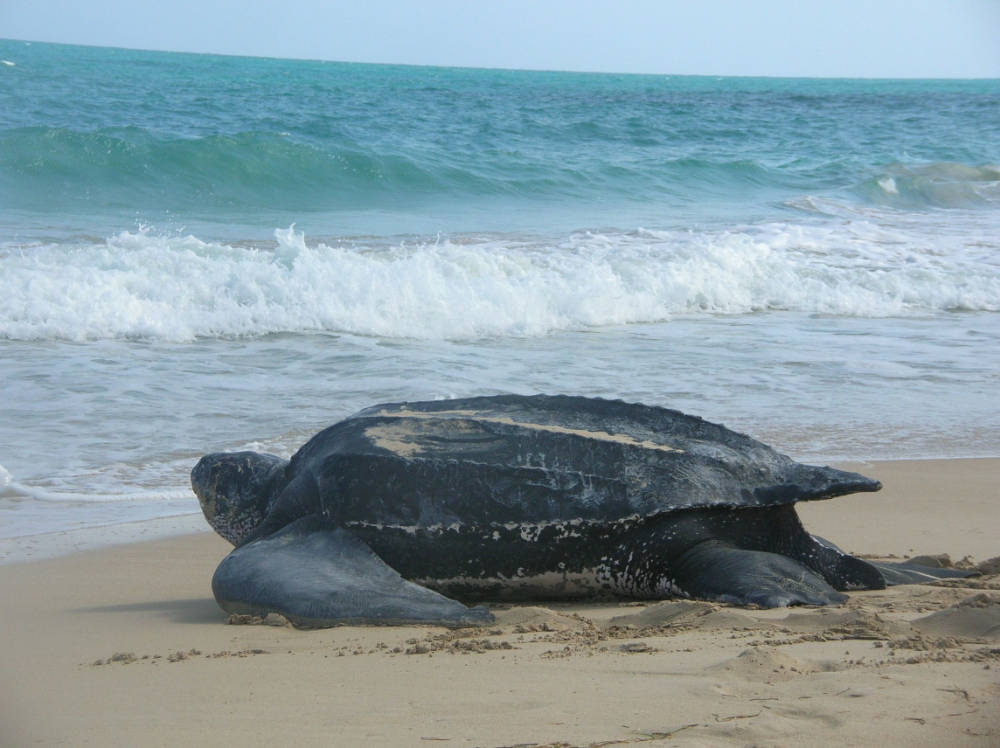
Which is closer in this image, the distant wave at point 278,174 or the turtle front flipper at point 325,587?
the turtle front flipper at point 325,587

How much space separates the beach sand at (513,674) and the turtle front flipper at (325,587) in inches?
2.3

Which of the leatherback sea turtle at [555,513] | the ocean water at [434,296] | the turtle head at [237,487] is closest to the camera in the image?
the leatherback sea turtle at [555,513]

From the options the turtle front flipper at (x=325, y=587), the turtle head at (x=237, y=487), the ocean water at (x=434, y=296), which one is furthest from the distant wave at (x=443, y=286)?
the turtle front flipper at (x=325, y=587)

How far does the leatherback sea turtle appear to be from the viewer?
3170 mm

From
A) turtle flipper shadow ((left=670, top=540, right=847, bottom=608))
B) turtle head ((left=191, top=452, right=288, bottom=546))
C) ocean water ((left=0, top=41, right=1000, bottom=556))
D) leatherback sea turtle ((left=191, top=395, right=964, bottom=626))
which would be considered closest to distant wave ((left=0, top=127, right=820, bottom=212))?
ocean water ((left=0, top=41, right=1000, bottom=556))

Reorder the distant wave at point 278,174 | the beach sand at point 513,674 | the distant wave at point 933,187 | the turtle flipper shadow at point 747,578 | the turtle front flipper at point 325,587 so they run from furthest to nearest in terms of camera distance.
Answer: the distant wave at point 933,187
the distant wave at point 278,174
the turtle flipper shadow at point 747,578
the turtle front flipper at point 325,587
the beach sand at point 513,674

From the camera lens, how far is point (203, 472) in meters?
3.61

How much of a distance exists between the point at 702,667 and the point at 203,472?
77.5 inches

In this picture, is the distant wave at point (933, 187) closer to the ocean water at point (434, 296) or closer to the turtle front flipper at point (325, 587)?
the ocean water at point (434, 296)

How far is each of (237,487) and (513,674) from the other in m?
1.61

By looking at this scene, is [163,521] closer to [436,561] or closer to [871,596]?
[436,561]

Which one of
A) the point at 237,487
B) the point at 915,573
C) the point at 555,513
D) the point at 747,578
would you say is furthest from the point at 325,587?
the point at 915,573

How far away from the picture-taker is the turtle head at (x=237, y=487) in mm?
3615

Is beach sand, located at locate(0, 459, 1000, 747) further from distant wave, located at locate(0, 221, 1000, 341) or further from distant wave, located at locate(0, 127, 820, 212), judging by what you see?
distant wave, located at locate(0, 127, 820, 212)
